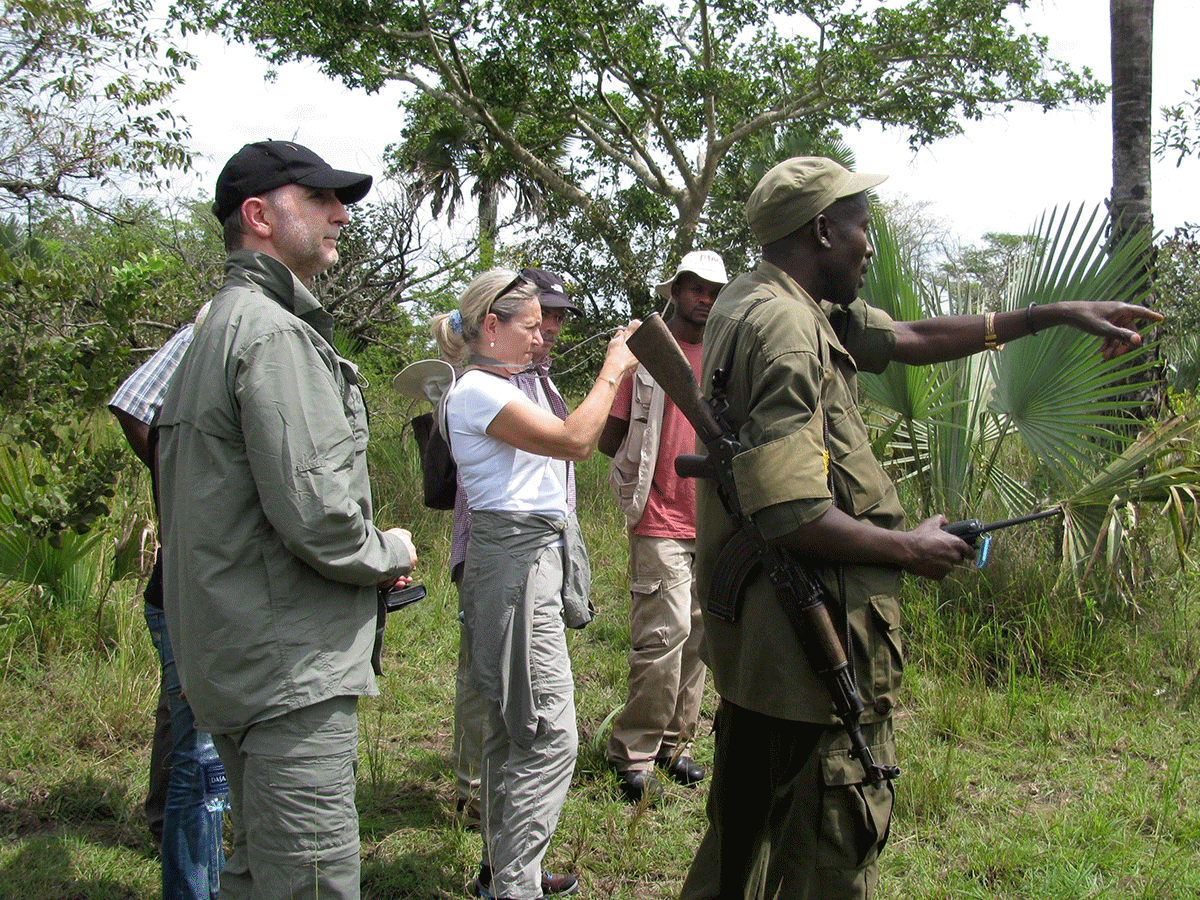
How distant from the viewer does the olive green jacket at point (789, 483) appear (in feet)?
6.02

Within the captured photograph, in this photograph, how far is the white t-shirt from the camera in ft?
8.71

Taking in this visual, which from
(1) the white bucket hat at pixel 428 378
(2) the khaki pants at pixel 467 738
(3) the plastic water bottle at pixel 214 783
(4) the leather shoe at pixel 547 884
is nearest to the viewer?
(3) the plastic water bottle at pixel 214 783

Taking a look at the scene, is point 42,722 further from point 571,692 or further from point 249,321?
point 249,321

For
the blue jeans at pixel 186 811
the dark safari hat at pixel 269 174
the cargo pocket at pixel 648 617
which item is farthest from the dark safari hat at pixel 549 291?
the blue jeans at pixel 186 811

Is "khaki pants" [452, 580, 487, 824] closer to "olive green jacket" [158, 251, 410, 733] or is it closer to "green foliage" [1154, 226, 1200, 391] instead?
"olive green jacket" [158, 251, 410, 733]

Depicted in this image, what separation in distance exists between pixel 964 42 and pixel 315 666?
1691 centimetres

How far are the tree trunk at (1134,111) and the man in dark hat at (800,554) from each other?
4.15 metres

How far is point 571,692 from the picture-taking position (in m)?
2.71

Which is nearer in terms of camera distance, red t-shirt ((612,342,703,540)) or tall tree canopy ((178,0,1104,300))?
red t-shirt ((612,342,703,540))

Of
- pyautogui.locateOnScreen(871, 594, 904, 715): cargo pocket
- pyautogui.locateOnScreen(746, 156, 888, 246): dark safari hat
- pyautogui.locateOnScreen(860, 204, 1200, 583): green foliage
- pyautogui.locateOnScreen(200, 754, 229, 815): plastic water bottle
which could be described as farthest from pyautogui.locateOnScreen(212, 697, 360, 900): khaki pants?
pyautogui.locateOnScreen(860, 204, 1200, 583): green foliage

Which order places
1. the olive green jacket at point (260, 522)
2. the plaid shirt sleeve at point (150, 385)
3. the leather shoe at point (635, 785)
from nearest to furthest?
the olive green jacket at point (260, 522) → the plaid shirt sleeve at point (150, 385) → the leather shoe at point (635, 785)

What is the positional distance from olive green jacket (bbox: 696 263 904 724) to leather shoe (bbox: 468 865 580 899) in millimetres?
1136

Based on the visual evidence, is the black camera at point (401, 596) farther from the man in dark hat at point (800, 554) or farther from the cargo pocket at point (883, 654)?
the cargo pocket at point (883, 654)

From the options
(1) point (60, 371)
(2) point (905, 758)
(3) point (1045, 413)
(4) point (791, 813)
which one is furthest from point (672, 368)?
(3) point (1045, 413)
